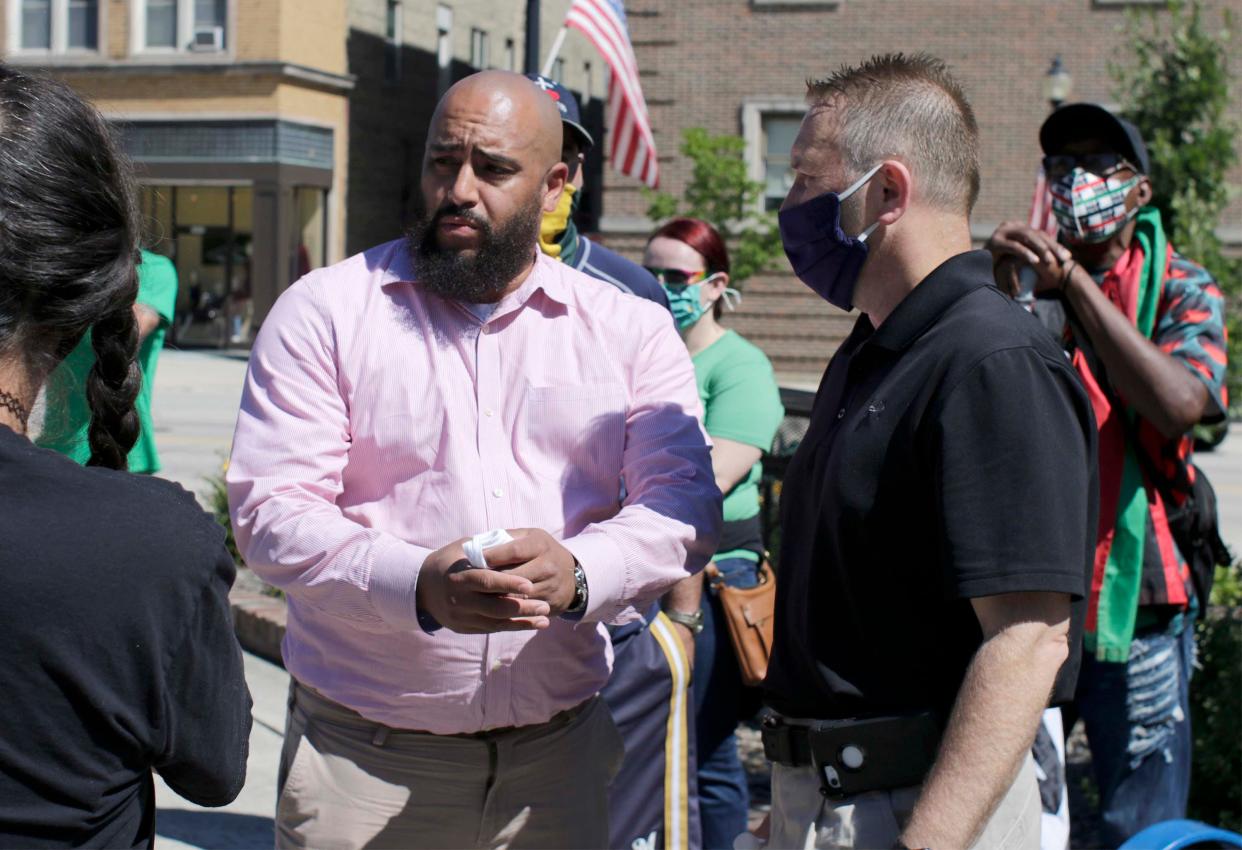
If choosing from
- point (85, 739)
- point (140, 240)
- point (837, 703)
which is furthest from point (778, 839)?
point (140, 240)

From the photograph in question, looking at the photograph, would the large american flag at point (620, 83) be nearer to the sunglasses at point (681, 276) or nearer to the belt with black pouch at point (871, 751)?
the sunglasses at point (681, 276)

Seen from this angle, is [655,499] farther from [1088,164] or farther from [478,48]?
[478,48]

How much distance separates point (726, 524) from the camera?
15.2 ft

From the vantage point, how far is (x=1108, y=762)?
3.83m

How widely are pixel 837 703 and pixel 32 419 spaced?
4.29 ft

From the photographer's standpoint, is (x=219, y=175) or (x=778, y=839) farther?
(x=219, y=175)

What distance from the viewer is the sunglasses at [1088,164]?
12.8 feet

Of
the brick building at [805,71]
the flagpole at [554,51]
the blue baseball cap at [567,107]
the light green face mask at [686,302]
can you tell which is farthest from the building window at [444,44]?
the blue baseball cap at [567,107]

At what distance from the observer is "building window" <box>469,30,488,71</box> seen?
35.5 metres

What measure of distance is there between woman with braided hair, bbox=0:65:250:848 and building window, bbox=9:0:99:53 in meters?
29.7

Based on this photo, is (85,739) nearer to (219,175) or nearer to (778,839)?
(778,839)

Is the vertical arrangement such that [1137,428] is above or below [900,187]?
below

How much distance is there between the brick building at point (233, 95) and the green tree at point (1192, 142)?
633 inches

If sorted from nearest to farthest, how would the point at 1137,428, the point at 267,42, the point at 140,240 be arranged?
the point at 140,240, the point at 1137,428, the point at 267,42
